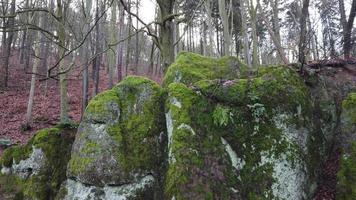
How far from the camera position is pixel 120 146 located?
5430mm

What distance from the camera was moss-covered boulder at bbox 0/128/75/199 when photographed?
5.74 m

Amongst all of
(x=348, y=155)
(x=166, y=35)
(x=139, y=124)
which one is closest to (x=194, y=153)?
(x=139, y=124)

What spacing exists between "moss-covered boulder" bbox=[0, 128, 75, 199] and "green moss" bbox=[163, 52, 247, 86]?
2496 mm

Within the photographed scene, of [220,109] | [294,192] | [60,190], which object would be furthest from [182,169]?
[60,190]

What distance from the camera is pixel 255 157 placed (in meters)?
5.01

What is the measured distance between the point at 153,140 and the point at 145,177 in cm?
67

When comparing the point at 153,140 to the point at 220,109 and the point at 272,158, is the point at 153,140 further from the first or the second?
the point at 272,158

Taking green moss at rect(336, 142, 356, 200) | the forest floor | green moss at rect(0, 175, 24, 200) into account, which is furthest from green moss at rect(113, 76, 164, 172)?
the forest floor

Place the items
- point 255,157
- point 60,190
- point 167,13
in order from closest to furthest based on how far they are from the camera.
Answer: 1. point 255,157
2. point 60,190
3. point 167,13

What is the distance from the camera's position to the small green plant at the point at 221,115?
511 cm

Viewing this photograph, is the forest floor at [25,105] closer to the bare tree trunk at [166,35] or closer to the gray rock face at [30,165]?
the gray rock face at [30,165]

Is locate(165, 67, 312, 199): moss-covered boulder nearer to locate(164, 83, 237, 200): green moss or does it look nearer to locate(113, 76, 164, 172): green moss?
locate(164, 83, 237, 200): green moss

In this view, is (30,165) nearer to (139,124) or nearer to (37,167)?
(37,167)

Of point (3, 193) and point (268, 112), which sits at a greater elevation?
point (268, 112)
